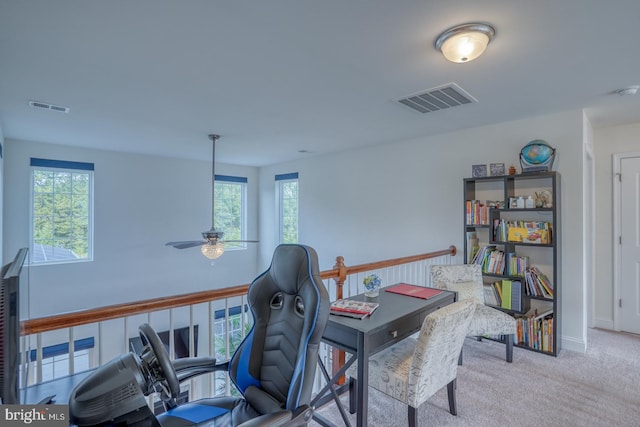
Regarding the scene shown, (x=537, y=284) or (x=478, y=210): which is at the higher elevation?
(x=478, y=210)

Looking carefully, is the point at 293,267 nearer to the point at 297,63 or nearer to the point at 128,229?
the point at 297,63

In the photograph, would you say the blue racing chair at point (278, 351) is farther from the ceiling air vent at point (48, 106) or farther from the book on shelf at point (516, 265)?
the ceiling air vent at point (48, 106)

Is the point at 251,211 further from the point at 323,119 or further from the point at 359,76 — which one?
the point at 359,76

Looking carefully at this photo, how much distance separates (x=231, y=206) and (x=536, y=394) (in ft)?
18.3

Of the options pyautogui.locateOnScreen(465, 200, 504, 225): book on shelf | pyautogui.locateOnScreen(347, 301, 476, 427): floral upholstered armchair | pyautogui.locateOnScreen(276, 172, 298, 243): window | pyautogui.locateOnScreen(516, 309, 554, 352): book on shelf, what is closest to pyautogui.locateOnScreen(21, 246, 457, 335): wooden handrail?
pyautogui.locateOnScreen(347, 301, 476, 427): floral upholstered armchair

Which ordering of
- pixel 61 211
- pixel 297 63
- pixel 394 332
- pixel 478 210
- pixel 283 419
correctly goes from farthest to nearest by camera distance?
pixel 61 211, pixel 478 210, pixel 297 63, pixel 394 332, pixel 283 419

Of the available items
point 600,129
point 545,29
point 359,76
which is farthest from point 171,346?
point 600,129

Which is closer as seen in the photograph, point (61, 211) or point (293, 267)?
point (293, 267)

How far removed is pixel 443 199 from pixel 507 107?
131cm

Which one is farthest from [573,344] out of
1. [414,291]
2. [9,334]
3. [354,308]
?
[9,334]

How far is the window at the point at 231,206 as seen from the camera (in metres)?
6.37

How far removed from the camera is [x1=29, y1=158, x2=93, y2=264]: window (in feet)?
14.8

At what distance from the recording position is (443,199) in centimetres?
405

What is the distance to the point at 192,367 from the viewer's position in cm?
154
